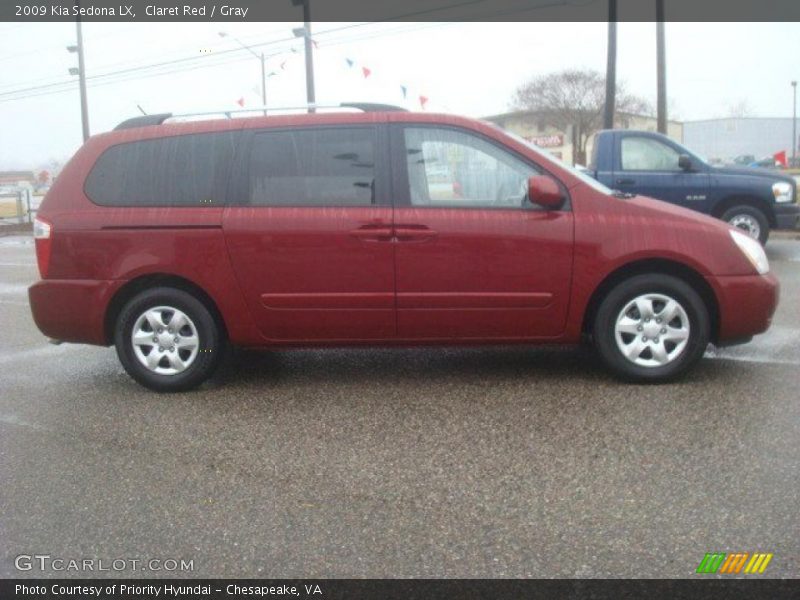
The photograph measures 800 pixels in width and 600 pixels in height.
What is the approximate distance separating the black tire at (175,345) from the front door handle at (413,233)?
1318 millimetres

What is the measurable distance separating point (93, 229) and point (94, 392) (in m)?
1.09

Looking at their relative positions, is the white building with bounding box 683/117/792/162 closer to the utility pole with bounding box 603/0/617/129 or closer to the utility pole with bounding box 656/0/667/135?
the utility pole with bounding box 656/0/667/135

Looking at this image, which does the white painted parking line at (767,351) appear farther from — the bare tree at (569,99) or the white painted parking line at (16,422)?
the bare tree at (569,99)

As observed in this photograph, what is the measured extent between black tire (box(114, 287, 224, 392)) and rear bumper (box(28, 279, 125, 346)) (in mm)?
132

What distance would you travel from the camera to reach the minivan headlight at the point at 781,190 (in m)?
11.7

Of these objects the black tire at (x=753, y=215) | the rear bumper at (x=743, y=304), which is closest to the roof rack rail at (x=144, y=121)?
the rear bumper at (x=743, y=304)

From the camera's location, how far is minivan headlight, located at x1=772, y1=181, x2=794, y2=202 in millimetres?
11672

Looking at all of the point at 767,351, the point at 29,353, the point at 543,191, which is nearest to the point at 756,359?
the point at 767,351

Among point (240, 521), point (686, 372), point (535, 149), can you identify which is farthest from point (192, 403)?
point (686, 372)

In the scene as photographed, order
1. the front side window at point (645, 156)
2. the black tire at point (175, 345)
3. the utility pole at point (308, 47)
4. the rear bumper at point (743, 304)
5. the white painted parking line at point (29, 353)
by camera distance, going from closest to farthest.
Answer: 1. the rear bumper at point (743, 304)
2. the black tire at point (175, 345)
3. the white painted parking line at point (29, 353)
4. the front side window at point (645, 156)
5. the utility pole at point (308, 47)

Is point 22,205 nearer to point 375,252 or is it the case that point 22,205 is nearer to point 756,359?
point 375,252

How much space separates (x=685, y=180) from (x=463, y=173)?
718 cm

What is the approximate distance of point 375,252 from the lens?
16.5 ft
